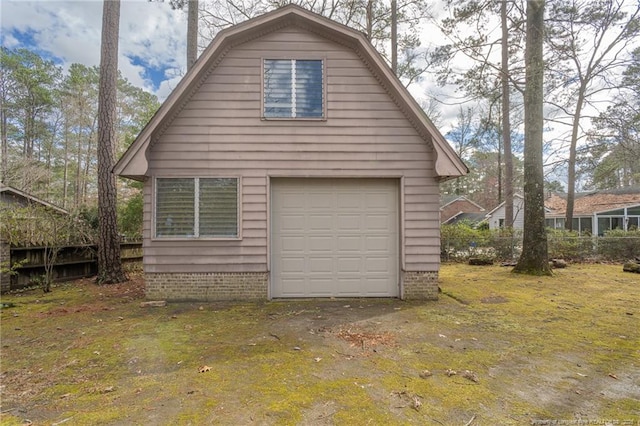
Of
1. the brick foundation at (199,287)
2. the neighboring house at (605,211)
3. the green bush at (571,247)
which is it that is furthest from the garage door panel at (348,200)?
the neighboring house at (605,211)

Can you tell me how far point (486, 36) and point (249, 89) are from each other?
26.0 feet

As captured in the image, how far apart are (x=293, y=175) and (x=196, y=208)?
6.69 feet

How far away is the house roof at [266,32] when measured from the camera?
19.7 feet

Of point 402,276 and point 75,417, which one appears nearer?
point 75,417

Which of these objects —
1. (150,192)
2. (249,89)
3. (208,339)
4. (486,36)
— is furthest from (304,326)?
(486,36)

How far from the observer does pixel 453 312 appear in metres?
5.78

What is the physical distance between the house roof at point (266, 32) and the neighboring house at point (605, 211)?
65.9 feet

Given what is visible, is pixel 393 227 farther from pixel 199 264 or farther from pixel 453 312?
pixel 199 264

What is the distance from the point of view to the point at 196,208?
21.1 ft

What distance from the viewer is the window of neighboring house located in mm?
6410

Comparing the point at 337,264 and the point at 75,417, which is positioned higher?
the point at 337,264

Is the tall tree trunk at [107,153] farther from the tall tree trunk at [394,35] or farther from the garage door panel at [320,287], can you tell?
the tall tree trunk at [394,35]

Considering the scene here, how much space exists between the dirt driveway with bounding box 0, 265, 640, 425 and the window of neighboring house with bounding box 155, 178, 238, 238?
1.45m

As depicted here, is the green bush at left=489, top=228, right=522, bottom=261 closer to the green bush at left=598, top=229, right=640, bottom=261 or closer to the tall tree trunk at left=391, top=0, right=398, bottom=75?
the green bush at left=598, top=229, right=640, bottom=261
